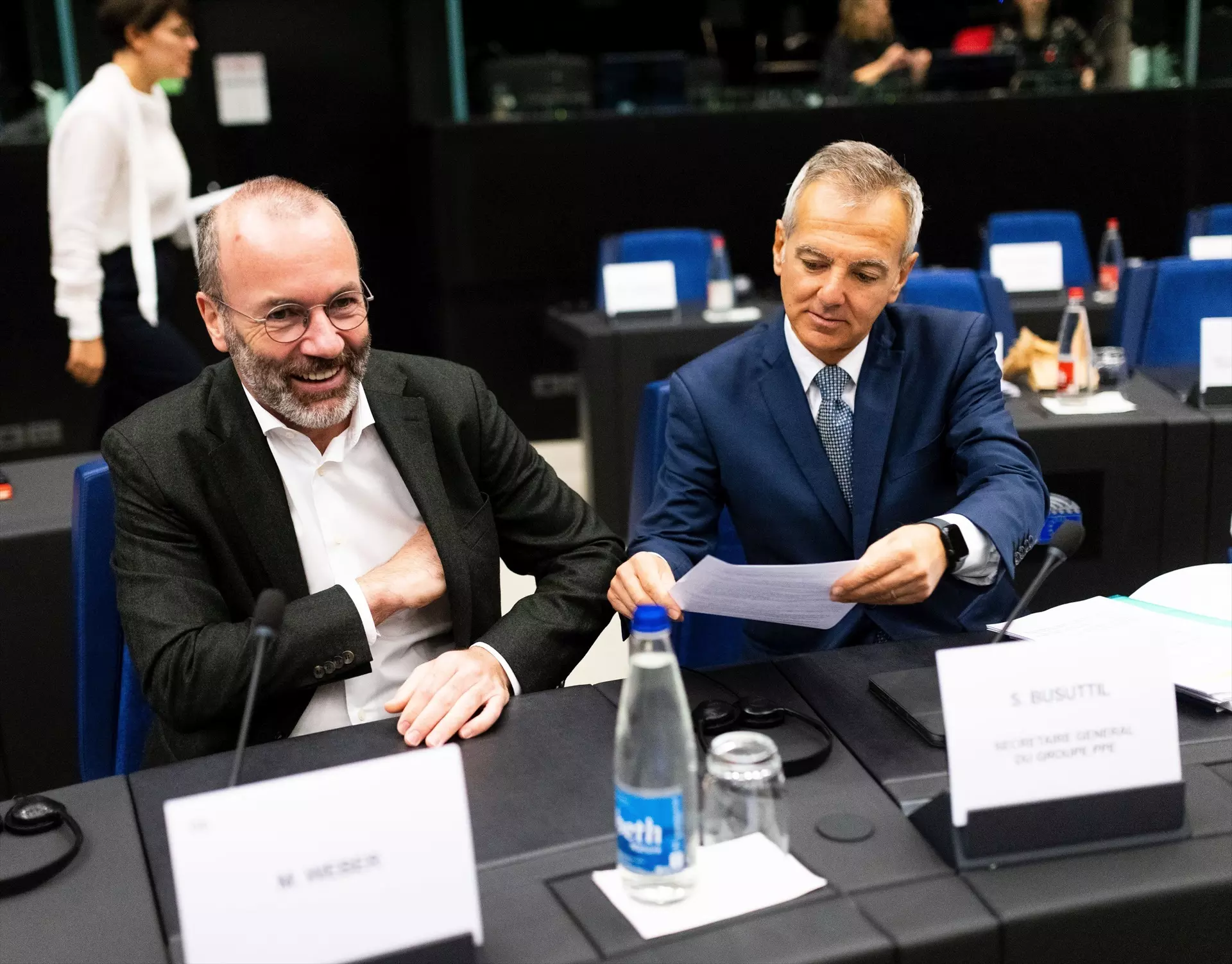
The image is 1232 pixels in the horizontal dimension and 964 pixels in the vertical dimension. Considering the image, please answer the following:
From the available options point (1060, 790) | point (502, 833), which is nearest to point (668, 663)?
point (502, 833)

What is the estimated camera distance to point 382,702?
5.84 ft

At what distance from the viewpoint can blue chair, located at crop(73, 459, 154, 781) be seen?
1.80 meters

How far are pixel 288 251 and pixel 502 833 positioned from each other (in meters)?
0.80

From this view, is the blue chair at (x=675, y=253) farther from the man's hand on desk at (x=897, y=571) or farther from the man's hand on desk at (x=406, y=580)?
the man's hand on desk at (x=897, y=571)

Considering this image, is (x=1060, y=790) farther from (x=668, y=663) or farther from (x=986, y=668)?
(x=668, y=663)

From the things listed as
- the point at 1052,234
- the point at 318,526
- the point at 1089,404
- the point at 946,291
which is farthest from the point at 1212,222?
the point at 318,526

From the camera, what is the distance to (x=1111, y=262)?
5.37m

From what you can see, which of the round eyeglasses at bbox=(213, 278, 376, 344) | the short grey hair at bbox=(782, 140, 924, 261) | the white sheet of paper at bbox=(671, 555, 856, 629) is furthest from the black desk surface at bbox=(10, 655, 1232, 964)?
the short grey hair at bbox=(782, 140, 924, 261)

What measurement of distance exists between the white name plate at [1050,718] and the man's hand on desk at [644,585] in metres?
0.48

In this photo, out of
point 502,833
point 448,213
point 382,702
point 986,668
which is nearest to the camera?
point 986,668

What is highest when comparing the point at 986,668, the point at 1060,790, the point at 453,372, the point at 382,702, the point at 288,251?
the point at 288,251

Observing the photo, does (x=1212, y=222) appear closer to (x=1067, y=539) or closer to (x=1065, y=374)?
(x=1065, y=374)

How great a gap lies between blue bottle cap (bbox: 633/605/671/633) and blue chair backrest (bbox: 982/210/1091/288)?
437cm

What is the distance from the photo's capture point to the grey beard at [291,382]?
1.70 meters
